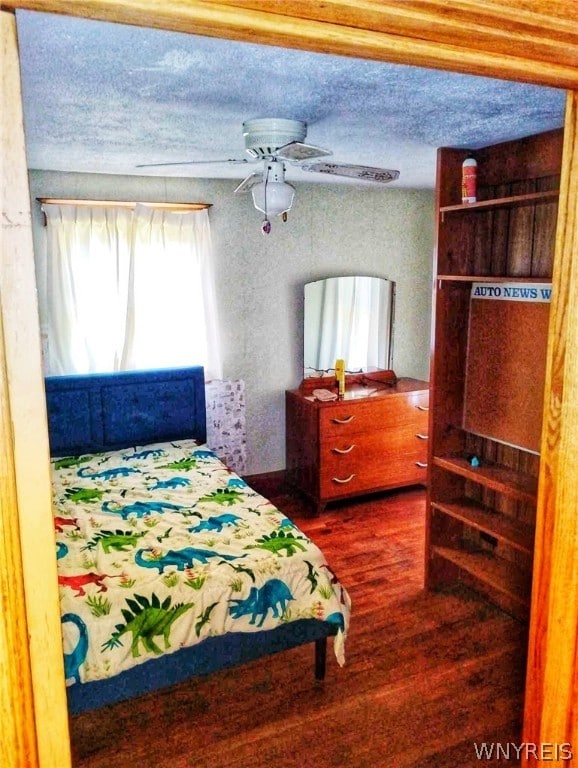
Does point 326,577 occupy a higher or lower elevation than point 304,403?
lower

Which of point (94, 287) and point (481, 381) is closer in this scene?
point (481, 381)

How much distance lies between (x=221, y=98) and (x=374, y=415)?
9.68 ft

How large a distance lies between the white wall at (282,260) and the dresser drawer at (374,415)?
62 cm

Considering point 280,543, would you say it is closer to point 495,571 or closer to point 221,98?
point 495,571

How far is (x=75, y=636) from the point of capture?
222 centimetres

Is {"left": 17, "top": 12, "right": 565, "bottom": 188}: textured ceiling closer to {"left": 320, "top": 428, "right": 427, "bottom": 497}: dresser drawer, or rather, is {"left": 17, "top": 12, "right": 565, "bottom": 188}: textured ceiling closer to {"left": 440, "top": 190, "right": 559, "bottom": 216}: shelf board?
{"left": 440, "top": 190, "right": 559, "bottom": 216}: shelf board

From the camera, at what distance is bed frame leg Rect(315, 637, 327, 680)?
8.96 ft

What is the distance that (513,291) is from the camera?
9.71ft

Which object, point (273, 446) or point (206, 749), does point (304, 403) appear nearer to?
point (273, 446)

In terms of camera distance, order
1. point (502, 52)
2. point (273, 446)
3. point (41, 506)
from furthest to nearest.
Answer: point (273, 446) → point (502, 52) → point (41, 506)

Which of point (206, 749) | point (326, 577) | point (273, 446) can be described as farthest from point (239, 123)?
point (273, 446)

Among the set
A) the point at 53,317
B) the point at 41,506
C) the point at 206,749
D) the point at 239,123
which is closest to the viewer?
the point at 41,506

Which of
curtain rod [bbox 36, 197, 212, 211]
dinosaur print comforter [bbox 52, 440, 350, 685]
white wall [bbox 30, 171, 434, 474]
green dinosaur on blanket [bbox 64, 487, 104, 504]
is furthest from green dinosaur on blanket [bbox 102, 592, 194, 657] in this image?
curtain rod [bbox 36, 197, 212, 211]

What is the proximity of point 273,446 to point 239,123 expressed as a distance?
2919 millimetres
